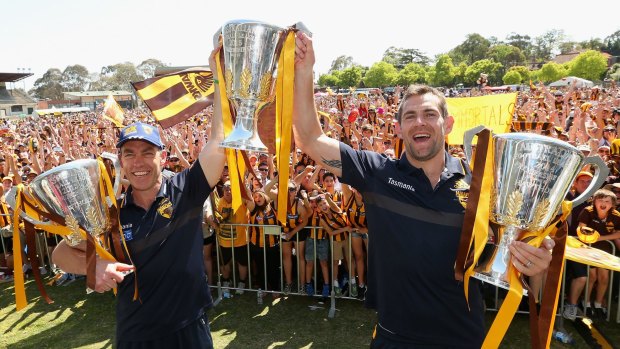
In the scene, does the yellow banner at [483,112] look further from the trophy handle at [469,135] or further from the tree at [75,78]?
the tree at [75,78]

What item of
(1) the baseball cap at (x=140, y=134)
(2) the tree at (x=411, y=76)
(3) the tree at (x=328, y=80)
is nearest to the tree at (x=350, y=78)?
(3) the tree at (x=328, y=80)

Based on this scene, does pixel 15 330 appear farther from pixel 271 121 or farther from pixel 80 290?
pixel 271 121

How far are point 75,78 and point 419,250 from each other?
460 feet

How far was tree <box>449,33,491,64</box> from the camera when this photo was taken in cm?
9919

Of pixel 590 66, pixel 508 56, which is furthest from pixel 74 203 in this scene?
pixel 508 56

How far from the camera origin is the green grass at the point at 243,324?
5.00 m

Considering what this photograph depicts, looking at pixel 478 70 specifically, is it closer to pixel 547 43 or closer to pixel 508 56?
pixel 508 56

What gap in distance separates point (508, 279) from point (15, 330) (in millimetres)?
5920

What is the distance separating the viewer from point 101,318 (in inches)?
223

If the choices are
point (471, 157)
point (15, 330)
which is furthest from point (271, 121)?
point (15, 330)

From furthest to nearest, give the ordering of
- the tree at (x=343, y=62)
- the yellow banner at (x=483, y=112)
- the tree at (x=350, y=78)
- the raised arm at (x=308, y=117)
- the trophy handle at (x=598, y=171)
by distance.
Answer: the tree at (x=343, y=62) < the tree at (x=350, y=78) < the yellow banner at (x=483, y=112) < the raised arm at (x=308, y=117) < the trophy handle at (x=598, y=171)

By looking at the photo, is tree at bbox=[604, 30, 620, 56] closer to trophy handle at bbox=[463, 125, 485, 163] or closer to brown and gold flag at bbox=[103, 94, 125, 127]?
brown and gold flag at bbox=[103, 94, 125, 127]

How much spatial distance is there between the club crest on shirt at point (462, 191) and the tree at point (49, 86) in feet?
426

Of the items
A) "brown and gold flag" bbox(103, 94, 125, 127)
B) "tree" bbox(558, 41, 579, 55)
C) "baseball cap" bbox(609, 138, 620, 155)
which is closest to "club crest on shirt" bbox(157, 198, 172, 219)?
"baseball cap" bbox(609, 138, 620, 155)
